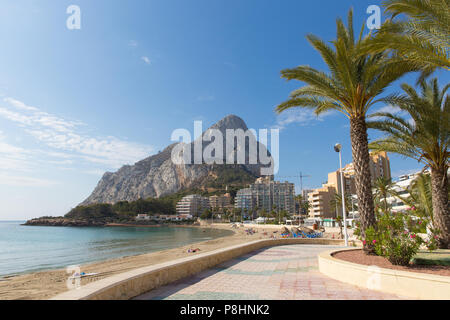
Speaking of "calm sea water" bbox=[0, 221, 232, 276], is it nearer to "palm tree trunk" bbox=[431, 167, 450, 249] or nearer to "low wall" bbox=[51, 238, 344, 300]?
"low wall" bbox=[51, 238, 344, 300]

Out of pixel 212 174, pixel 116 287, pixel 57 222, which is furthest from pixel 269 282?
pixel 212 174

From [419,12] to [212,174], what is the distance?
6597 inches

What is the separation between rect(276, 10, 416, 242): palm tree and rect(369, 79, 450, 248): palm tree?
1.01m

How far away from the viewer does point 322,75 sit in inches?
348

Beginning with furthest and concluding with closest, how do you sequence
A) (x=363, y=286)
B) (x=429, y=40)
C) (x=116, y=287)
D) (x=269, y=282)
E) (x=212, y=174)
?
(x=212, y=174), (x=429, y=40), (x=269, y=282), (x=363, y=286), (x=116, y=287)

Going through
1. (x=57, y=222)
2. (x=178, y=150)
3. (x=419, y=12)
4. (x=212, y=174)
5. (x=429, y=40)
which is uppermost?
(x=178, y=150)

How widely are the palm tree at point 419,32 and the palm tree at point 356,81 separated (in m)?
1.00

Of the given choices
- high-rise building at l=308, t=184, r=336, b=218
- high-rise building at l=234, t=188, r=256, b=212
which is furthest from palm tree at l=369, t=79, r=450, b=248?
high-rise building at l=234, t=188, r=256, b=212

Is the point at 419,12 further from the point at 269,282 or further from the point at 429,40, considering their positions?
the point at 269,282

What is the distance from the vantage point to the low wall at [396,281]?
400cm

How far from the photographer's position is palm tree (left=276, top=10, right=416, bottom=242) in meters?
7.48

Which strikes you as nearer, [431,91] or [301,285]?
[301,285]

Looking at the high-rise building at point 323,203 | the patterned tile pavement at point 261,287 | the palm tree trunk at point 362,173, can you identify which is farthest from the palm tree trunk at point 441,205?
the high-rise building at point 323,203

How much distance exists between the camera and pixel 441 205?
8.93 meters
